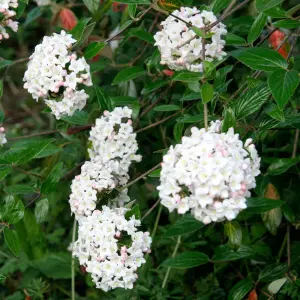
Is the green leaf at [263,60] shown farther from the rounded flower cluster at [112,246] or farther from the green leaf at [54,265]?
the green leaf at [54,265]

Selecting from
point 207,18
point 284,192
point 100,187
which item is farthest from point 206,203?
point 284,192

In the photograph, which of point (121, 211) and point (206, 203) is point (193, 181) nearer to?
Result: point (206, 203)

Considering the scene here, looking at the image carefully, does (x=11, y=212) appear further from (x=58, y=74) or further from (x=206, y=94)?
(x=206, y=94)

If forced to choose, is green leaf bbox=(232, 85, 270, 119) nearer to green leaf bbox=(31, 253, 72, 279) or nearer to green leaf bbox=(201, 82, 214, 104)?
green leaf bbox=(201, 82, 214, 104)

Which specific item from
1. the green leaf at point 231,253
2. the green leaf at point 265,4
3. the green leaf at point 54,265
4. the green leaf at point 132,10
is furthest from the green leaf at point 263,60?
the green leaf at point 54,265

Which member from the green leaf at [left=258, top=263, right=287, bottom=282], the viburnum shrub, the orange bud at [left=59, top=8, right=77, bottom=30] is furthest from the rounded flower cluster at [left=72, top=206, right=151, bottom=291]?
the orange bud at [left=59, top=8, right=77, bottom=30]

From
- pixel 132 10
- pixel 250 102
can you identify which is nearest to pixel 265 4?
pixel 250 102
